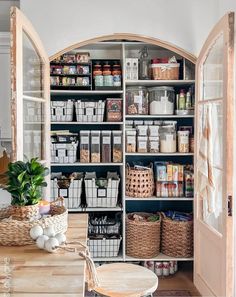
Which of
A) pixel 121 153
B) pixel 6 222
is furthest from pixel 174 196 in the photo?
pixel 6 222

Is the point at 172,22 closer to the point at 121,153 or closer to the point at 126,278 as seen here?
the point at 121,153

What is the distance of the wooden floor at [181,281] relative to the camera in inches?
130

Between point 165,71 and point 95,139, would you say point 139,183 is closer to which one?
point 95,139

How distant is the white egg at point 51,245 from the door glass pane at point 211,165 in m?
1.41

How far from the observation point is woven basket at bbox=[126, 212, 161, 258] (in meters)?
3.40

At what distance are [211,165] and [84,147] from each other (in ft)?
4.03

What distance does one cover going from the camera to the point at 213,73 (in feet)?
9.32

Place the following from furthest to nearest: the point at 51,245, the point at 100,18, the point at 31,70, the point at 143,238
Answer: the point at 143,238 → the point at 100,18 → the point at 31,70 → the point at 51,245

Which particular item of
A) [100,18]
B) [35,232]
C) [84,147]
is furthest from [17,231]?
[100,18]

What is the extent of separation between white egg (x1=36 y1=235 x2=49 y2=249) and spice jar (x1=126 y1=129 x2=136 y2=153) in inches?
78.8

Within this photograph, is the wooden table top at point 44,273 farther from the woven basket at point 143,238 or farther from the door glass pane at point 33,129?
the woven basket at point 143,238

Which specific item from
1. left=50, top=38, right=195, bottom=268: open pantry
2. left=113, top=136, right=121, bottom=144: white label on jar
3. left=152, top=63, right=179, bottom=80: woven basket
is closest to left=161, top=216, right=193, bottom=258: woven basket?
left=50, top=38, right=195, bottom=268: open pantry

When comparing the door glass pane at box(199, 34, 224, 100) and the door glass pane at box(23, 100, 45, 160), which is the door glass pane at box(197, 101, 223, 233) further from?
the door glass pane at box(23, 100, 45, 160)

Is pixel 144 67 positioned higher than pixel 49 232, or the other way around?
pixel 144 67
